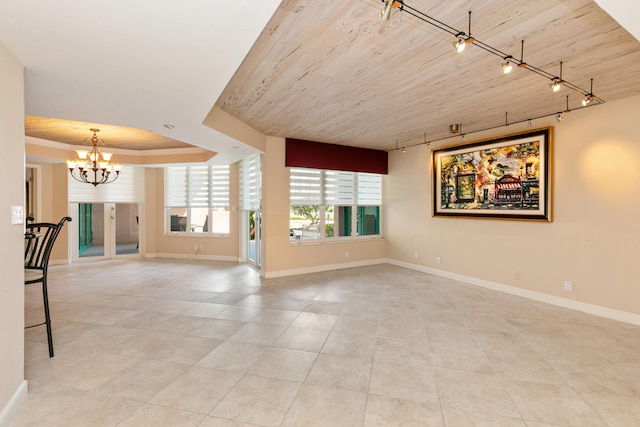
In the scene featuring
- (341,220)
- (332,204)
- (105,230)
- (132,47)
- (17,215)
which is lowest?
(105,230)

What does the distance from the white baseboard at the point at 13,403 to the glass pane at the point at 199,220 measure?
5832 millimetres

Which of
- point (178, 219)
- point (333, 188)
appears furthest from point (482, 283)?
point (178, 219)

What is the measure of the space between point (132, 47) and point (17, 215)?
1391 mm

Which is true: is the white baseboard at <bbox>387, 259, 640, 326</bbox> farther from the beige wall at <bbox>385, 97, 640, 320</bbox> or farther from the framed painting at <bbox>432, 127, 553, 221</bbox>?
the framed painting at <bbox>432, 127, 553, 221</bbox>

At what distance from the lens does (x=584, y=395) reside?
7.07ft

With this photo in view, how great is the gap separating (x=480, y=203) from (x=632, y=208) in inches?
71.5

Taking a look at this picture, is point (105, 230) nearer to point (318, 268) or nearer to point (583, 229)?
point (318, 268)

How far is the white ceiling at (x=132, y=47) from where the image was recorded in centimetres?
158

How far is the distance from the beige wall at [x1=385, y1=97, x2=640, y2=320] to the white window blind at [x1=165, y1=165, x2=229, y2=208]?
18.4 ft

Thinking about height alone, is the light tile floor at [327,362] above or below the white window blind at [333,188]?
below

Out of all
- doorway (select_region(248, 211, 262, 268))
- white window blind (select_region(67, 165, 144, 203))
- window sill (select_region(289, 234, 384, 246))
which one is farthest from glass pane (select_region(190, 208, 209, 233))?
window sill (select_region(289, 234, 384, 246))

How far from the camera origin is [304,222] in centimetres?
627

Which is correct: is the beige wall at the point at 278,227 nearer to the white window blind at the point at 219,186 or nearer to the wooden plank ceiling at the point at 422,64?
the wooden plank ceiling at the point at 422,64

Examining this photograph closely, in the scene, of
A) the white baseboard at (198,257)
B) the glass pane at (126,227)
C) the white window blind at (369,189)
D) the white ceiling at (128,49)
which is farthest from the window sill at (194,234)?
the white ceiling at (128,49)
